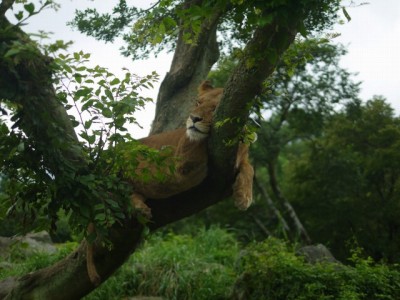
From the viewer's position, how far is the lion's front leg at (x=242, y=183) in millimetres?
5590

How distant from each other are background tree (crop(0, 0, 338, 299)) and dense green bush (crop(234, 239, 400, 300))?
A: 9.67 feet

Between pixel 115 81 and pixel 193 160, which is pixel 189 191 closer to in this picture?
pixel 193 160

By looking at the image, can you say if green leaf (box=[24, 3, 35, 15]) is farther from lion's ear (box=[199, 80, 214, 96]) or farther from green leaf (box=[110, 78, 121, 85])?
lion's ear (box=[199, 80, 214, 96])

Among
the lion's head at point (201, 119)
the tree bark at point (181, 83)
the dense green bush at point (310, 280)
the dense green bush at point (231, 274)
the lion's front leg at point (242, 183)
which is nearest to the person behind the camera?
the lion's head at point (201, 119)

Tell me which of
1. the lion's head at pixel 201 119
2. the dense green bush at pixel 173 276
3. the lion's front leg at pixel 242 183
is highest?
the lion's head at pixel 201 119

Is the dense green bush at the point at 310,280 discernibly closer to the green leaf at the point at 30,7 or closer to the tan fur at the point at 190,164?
the tan fur at the point at 190,164

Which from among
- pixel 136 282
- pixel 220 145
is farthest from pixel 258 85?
pixel 136 282

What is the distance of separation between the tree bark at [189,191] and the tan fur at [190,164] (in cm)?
12

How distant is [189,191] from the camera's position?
571 centimetres

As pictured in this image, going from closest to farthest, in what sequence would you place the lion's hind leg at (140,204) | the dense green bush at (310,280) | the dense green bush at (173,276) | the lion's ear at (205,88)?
the lion's hind leg at (140,204) < the lion's ear at (205,88) < the dense green bush at (310,280) < the dense green bush at (173,276)

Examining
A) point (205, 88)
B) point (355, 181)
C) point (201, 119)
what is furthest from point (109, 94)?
point (355, 181)

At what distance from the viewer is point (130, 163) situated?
487 cm

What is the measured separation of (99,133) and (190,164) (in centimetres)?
85

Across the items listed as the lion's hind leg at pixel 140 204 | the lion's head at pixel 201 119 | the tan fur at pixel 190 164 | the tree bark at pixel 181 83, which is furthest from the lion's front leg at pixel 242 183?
the tree bark at pixel 181 83
